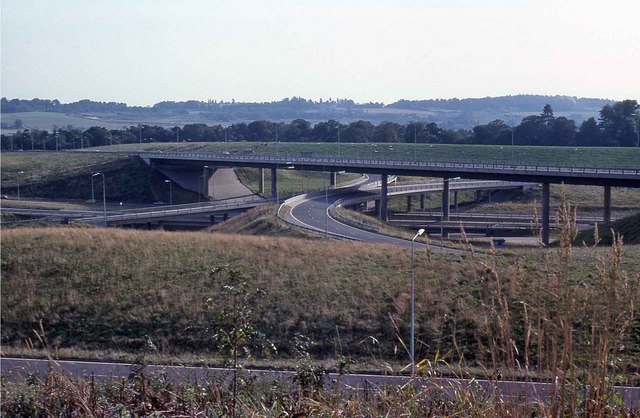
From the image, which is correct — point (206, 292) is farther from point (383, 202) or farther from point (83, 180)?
point (83, 180)

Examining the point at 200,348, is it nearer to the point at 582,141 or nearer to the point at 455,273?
the point at 455,273

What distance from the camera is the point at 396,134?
446 ft

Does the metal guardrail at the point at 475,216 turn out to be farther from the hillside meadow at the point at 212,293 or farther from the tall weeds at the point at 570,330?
the tall weeds at the point at 570,330

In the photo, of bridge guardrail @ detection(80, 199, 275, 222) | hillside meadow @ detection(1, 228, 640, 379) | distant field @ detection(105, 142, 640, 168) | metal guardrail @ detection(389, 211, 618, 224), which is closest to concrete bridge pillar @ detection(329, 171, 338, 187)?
distant field @ detection(105, 142, 640, 168)

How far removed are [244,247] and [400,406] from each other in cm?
2693

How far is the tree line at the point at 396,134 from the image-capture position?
4092 inches

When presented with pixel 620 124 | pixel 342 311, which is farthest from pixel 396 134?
pixel 342 311

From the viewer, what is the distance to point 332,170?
252ft

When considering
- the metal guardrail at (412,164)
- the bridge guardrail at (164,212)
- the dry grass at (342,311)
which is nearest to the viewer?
the dry grass at (342,311)

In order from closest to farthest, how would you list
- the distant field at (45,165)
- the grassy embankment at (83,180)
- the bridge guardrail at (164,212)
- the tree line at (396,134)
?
1. the bridge guardrail at (164,212)
2. the grassy embankment at (83,180)
3. the distant field at (45,165)
4. the tree line at (396,134)

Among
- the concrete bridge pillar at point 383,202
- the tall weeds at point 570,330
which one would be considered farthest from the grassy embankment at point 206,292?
the concrete bridge pillar at point 383,202

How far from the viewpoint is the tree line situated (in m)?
104

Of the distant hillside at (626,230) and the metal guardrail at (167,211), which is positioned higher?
the distant hillside at (626,230)

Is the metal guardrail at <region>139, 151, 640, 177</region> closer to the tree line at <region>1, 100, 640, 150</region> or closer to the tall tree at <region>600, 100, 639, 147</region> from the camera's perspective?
the tree line at <region>1, 100, 640, 150</region>
